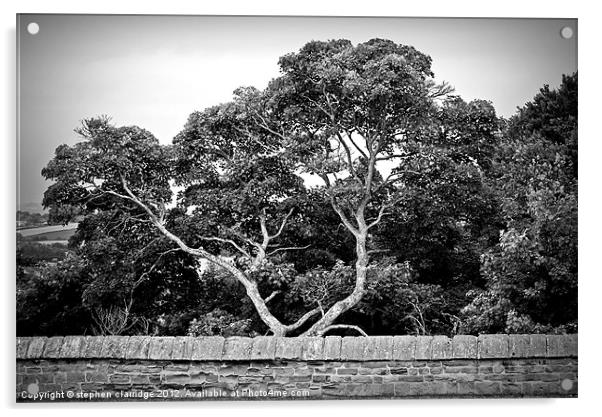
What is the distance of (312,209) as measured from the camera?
9797 mm

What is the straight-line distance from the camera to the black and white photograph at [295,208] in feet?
25.5

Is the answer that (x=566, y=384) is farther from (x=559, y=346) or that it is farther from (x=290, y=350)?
(x=290, y=350)

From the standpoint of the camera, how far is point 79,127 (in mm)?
8641

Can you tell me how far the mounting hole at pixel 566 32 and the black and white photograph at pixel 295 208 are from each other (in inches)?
1.1

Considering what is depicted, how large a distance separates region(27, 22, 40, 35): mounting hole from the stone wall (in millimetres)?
2870

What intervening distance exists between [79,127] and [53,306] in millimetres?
1809

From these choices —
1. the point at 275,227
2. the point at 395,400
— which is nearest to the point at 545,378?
the point at 395,400

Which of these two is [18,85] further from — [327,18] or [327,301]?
[327,301]

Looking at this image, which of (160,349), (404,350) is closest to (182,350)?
(160,349)

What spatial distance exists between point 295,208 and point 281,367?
2517 mm

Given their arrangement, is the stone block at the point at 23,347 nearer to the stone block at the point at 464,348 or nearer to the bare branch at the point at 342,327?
the bare branch at the point at 342,327

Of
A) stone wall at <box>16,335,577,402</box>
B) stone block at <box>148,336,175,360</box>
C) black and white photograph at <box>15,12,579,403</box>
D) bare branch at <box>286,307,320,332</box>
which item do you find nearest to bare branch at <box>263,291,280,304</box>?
black and white photograph at <box>15,12,579,403</box>

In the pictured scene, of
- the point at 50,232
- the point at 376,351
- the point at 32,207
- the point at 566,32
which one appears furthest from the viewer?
the point at 50,232

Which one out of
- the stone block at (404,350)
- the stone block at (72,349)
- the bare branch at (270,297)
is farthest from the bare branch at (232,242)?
the stone block at (404,350)
